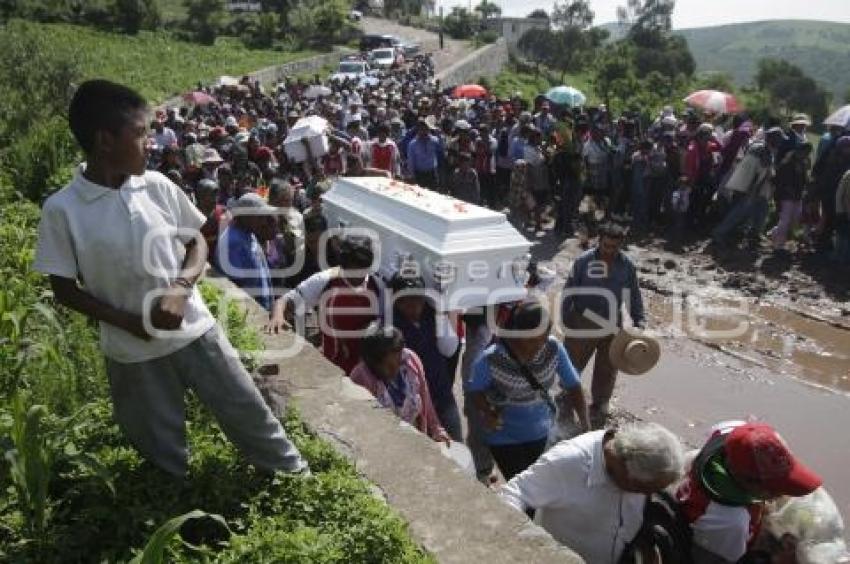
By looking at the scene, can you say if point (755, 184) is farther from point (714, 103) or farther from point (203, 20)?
point (203, 20)

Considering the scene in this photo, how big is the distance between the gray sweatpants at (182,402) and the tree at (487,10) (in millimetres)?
64342

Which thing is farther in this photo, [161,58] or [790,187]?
[161,58]

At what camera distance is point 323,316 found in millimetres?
3801

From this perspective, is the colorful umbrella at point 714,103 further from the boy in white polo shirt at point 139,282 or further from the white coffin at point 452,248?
the boy in white polo shirt at point 139,282

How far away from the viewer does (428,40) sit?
5050 cm

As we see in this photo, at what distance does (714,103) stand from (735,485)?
36.4 feet

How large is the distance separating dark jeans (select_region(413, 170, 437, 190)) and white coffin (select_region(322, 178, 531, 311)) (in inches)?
170

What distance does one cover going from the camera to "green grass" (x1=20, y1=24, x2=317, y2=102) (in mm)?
25859

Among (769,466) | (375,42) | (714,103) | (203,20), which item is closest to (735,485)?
(769,466)

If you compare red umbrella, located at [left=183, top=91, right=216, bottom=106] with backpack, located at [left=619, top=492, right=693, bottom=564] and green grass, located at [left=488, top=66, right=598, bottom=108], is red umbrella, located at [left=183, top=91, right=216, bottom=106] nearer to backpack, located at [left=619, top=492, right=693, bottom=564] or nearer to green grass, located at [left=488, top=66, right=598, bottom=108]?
backpack, located at [left=619, top=492, right=693, bottom=564]

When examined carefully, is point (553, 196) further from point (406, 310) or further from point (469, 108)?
point (406, 310)

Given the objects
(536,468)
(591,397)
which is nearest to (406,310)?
(536,468)

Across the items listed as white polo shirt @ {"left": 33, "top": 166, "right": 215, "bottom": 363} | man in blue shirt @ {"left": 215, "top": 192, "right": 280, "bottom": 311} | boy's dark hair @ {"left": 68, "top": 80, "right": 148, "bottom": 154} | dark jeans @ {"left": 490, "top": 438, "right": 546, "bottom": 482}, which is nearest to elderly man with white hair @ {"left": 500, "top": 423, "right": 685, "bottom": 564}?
dark jeans @ {"left": 490, "top": 438, "right": 546, "bottom": 482}

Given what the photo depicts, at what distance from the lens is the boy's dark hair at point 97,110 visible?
75.6 inches
